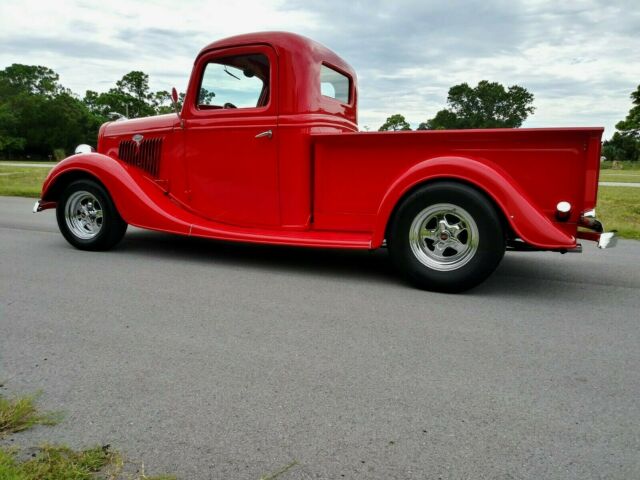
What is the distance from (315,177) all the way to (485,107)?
187 feet

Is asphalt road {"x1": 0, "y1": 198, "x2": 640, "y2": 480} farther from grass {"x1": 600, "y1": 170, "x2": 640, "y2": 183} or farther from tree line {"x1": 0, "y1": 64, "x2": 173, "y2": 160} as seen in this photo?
tree line {"x1": 0, "y1": 64, "x2": 173, "y2": 160}

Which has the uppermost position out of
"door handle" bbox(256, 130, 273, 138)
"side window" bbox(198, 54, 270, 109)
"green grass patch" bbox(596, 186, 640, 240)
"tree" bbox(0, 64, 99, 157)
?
"tree" bbox(0, 64, 99, 157)

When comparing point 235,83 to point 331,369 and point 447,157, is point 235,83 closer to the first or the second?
point 447,157

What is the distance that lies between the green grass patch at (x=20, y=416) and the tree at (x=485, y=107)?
176 ft

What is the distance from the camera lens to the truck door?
15.7ft

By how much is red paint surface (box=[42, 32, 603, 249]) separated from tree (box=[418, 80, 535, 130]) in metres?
50.3

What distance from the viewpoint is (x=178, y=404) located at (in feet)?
7.39

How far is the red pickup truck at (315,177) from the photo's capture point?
12.5 ft

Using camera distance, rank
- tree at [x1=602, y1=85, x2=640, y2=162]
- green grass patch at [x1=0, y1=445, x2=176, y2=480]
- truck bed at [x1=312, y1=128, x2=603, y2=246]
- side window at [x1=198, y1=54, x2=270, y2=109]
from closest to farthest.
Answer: green grass patch at [x1=0, y1=445, x2=176, y2=480] → truck bed at [x1=312, y1=128, x2=603, y2=246] → side window at [x1=198, y1=54, x2=270, y2=109] → tree at [x1=602, y1=85, x2=640, y2=162]

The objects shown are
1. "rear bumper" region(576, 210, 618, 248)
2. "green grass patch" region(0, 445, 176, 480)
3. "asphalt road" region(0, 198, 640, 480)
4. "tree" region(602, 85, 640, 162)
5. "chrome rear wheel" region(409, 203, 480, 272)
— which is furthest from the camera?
"tree" region(602, 85, 640, 162)

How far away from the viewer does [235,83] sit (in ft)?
17.0

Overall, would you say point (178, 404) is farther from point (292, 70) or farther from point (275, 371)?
point (292, 70)

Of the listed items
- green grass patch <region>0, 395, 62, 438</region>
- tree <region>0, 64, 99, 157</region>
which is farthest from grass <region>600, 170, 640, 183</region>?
tree <region>0, 64, 99, 157</region>

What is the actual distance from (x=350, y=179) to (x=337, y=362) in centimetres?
203
